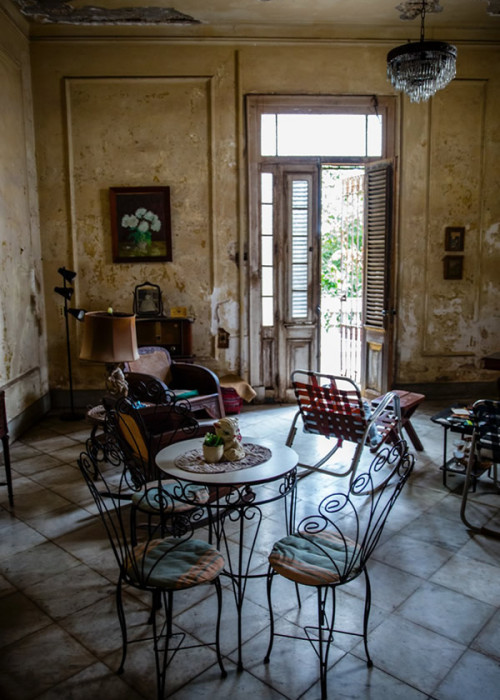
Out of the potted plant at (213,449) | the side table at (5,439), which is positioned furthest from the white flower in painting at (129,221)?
the potted plant at (213,449)

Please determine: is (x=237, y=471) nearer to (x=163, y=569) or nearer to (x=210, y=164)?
(x=163, y=569)

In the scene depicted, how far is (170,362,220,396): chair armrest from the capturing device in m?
5.34

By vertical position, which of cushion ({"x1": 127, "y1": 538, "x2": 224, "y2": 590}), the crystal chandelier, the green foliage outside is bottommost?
cushion ({"x1": 127, "y1": 538, "x2": 224, "y2": 590})

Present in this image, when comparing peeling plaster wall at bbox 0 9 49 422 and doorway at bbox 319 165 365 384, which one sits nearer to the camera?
peeling plaster wall at bbox 0 9 49 422

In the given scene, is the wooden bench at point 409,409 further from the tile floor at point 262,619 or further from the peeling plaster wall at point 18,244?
the peeling plaster wall at point 18,244

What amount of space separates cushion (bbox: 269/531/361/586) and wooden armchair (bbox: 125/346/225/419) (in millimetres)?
2450

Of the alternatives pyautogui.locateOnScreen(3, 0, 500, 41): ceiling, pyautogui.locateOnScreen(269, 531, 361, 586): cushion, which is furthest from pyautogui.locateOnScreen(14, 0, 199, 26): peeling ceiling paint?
pyautogui.locateOnScreen(269, 531, 361, 586): cushion

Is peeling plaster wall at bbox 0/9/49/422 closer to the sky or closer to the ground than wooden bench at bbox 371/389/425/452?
closer to the sky

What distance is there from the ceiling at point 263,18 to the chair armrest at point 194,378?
3696 mm

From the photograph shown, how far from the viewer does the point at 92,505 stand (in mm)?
4215

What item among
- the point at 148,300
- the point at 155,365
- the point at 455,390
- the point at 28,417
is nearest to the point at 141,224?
the point at 148,300

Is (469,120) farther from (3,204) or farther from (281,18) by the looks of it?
(3,204)

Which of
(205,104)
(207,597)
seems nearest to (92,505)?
(207,597)

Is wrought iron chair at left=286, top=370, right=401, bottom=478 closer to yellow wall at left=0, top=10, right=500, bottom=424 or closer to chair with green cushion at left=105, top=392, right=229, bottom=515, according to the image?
chair with green cushion at left=105, top=392, right=229, bottom=515
